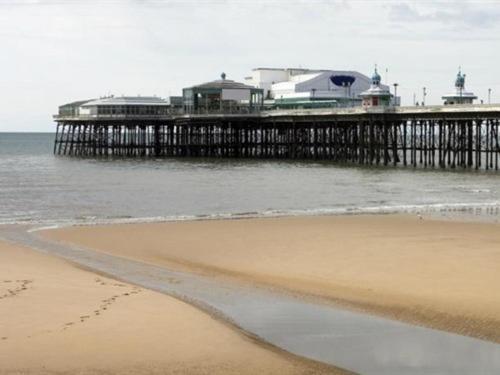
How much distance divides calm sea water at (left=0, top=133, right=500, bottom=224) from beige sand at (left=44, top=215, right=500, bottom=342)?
459 cm

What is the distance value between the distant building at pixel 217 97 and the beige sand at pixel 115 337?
250ft

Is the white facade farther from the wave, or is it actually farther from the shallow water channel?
the shallow water channel

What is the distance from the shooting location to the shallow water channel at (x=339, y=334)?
11789 mm

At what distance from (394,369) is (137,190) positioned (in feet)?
117

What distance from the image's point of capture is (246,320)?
14.4m

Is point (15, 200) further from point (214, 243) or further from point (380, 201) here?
point (214, 243)

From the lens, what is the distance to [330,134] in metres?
81.3

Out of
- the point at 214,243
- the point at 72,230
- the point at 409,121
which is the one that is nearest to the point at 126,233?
the point at 72,230

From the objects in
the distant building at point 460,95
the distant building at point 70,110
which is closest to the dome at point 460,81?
the distant building at point 460,95

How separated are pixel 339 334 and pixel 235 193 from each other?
30.9m

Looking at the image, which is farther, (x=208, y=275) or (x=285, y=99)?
(x=285, y=99)

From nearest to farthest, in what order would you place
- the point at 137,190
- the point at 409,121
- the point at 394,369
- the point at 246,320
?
the point at 394,369, the point at 246,320, the point at 137,190, the point at 409,121

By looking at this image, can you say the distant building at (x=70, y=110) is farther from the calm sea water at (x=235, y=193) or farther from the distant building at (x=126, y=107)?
the calm sea water at (x=235, y=193)

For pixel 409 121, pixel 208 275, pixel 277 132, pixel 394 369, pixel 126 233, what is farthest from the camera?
pixel 277 132
